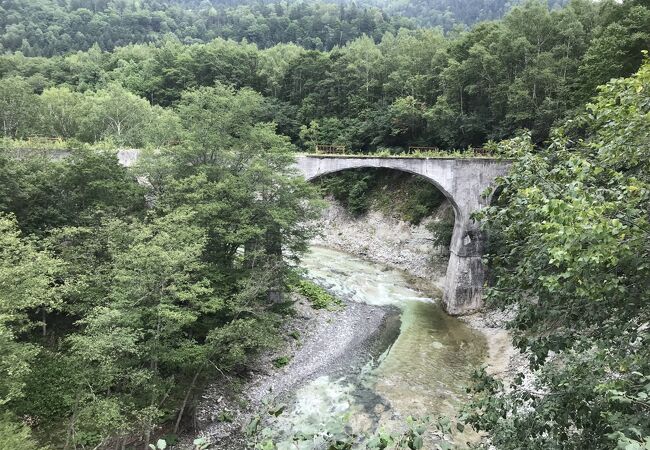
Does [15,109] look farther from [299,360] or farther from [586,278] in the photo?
[586,278]

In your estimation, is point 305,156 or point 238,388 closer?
point 238,388

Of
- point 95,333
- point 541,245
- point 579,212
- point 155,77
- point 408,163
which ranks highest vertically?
point 155,77

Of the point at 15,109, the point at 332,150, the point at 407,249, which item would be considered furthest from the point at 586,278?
the point at 15,109

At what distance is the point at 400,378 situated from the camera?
16.1 meters

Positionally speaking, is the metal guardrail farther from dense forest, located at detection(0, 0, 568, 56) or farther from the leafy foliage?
dense forest, located at detection(0, 0, 568, 56)

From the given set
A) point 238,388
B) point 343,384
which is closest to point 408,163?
point 343,384

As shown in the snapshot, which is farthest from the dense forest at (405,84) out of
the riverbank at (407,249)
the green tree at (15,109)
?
the riverbank at (407,249)

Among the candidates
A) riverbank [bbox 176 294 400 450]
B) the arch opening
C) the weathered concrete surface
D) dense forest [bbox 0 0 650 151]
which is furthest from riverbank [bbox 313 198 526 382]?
dense forest [bbox 0 0 650 151]

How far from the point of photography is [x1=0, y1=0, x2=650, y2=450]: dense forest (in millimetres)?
4926

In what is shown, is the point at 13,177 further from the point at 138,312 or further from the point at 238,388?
the point at 238,388

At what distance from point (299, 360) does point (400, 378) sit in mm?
4493

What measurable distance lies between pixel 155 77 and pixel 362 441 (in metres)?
62.5

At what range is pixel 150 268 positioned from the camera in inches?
454

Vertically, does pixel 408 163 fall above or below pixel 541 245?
above
